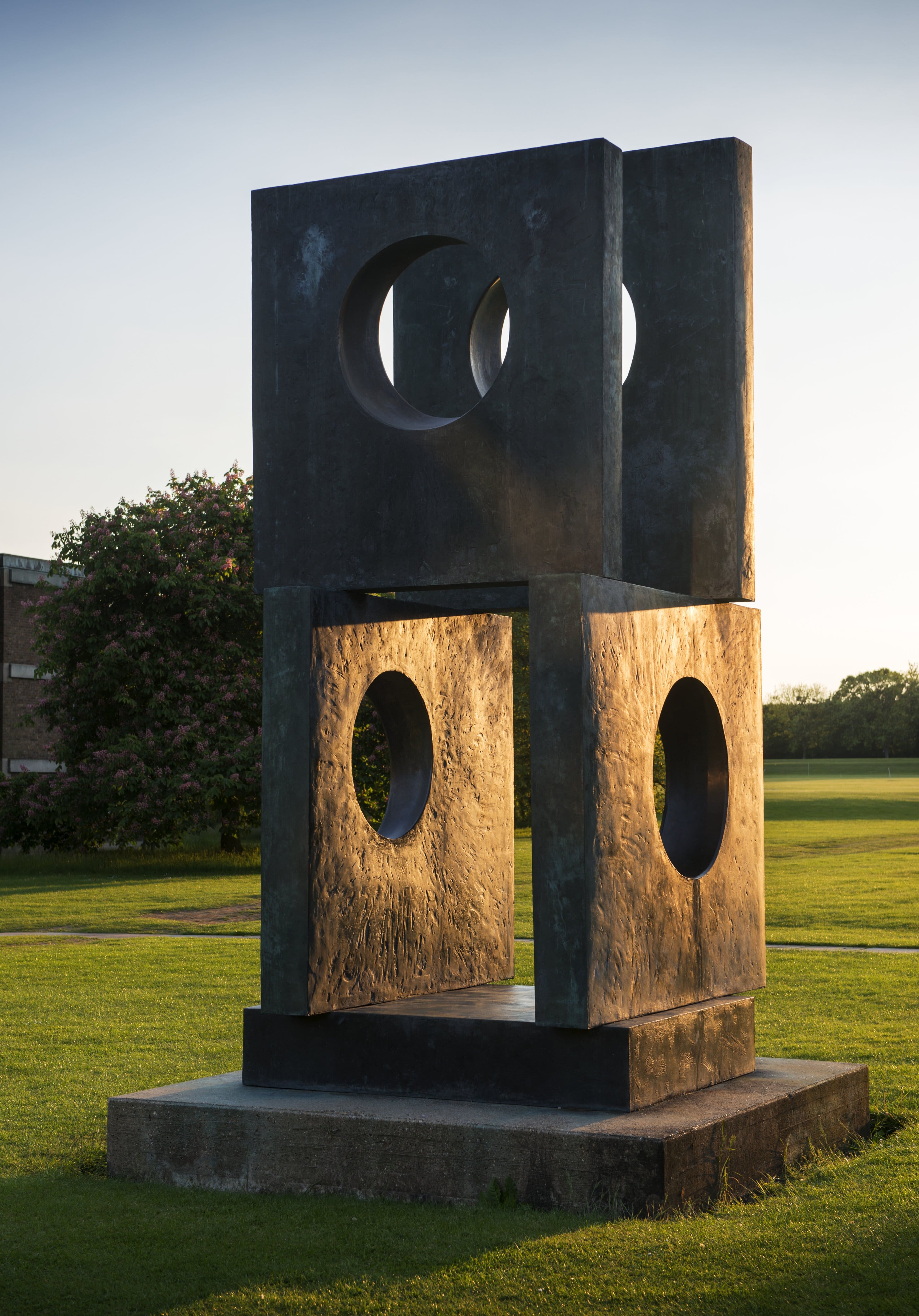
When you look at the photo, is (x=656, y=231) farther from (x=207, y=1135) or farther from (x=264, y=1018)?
(x=207, y=1135)

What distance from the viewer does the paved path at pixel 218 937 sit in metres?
14.1

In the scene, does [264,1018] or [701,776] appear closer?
[264,1018]

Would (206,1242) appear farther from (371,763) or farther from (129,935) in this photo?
(371,763)

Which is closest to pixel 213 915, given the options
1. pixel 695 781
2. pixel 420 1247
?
pixel 695 781

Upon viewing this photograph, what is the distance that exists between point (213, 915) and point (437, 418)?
12326mm

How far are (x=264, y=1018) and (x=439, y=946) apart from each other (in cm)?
113

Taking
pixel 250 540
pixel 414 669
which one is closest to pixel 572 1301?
pixel 414 669

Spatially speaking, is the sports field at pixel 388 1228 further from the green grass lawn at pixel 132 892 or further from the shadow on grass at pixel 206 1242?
the green grass lawn at pixel 132 892

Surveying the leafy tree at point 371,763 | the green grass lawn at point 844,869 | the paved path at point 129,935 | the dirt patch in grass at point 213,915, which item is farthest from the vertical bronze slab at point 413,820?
the leafy tree at point 371,763

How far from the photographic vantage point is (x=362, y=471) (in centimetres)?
671

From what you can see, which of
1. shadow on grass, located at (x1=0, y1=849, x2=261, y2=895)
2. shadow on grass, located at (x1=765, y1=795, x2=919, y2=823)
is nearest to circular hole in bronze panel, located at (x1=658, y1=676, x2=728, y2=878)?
shadow on grass, located at (x1=0, y1=849, x2=261, y2=895)

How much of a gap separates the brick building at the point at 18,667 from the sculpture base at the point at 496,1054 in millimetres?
27585

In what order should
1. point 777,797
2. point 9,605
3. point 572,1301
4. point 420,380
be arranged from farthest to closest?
point 777,797, point 9,605, point 420,380, point 572,1301

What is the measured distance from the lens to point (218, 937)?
52.1 feet
